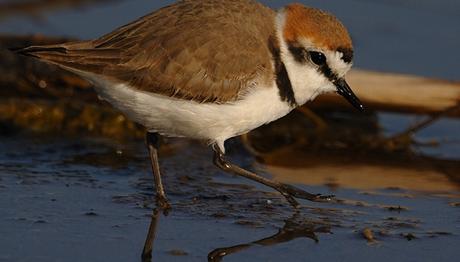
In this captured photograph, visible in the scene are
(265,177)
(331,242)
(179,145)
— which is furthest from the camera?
(179,145)

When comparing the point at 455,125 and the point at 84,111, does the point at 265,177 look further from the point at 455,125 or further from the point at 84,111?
the point at 455,125

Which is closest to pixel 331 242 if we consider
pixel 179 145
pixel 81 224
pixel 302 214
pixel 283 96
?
pixel 302 214

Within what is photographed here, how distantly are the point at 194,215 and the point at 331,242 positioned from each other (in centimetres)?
85

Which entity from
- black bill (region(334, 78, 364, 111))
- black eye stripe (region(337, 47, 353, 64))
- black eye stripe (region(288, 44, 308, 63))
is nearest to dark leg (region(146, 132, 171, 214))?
black eye stripe (region(288, 44, 308, 63))

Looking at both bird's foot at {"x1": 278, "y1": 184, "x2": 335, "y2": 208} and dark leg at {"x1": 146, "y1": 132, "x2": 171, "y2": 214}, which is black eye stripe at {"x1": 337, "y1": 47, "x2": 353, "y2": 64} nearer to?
bird's foot at {"x1": 278, "y1": 184, "x2": 335, "y2": 208}

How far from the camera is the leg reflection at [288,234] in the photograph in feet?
17.3

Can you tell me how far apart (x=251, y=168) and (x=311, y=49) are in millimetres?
1396

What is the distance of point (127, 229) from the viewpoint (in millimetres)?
5570

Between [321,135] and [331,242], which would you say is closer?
[331,242]

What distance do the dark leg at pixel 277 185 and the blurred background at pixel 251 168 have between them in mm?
69

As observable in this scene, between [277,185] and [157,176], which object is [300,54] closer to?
[277,185]

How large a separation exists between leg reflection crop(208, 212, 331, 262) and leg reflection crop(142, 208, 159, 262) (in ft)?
1.01

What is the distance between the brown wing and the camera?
232 inches

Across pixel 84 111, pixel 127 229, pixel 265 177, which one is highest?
pixel 84 111
